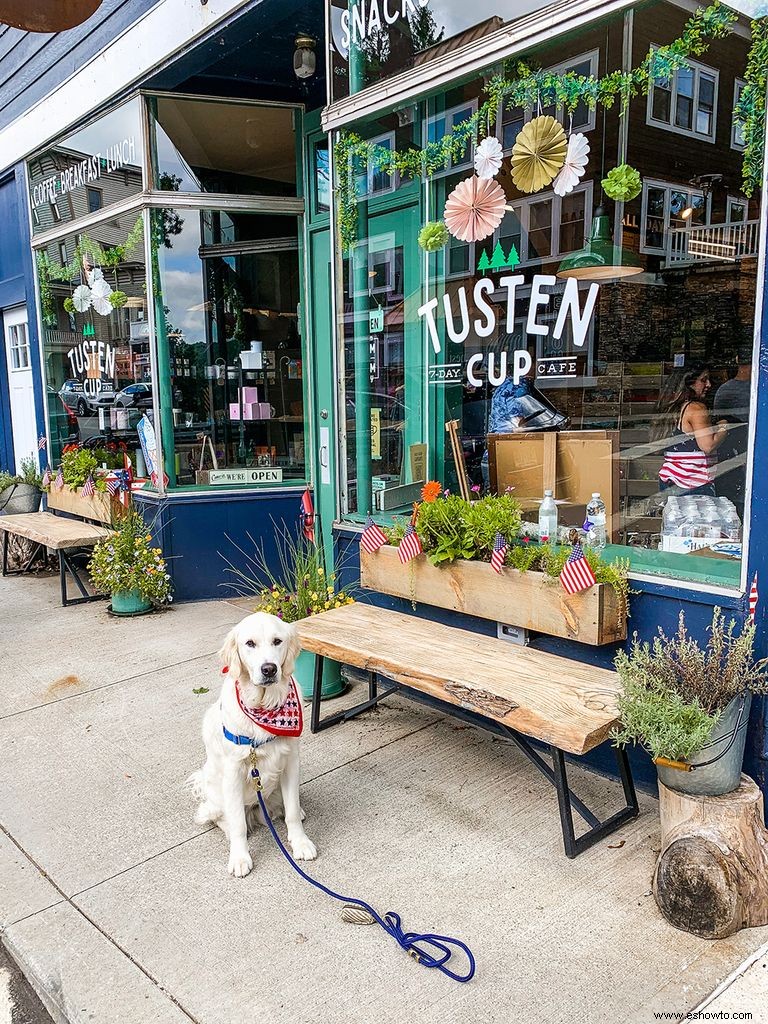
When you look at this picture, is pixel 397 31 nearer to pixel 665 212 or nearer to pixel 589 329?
pixel 589 329

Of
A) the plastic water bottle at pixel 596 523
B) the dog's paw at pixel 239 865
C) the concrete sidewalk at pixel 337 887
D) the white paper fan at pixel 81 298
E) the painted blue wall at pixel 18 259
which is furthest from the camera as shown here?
the painted blue wall at pixel 18 259

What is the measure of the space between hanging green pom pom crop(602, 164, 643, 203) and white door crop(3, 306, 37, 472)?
6675mm

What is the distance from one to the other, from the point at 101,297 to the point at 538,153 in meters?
4.54

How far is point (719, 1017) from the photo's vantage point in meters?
2.17

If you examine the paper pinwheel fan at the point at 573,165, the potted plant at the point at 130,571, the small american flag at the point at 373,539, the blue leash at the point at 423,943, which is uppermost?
the paper pinwheel fan at the point at 573,165

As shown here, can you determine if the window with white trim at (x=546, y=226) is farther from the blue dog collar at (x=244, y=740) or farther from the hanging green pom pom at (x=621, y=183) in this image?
the blue dog collar at (x=244, y=740)

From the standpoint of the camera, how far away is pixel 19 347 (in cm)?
916

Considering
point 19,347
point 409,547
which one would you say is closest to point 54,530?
point 19,347

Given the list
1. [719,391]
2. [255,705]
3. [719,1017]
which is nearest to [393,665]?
[255,705]

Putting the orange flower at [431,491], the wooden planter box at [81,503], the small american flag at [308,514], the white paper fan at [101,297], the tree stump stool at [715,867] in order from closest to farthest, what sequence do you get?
the tree stump stool at [715,867] < the orange flower at [431,491] < the small american flag at [308,514] < the wooden planter box at [81,503] < the white paper fan at [101,297]

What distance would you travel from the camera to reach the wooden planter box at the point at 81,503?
6743mm

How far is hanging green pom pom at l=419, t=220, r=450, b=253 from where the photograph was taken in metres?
4.50

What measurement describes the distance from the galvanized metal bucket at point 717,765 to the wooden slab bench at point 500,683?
27 cm

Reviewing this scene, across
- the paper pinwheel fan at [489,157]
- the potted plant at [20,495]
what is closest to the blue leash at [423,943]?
the paper pinwheel fan at [489,157]
